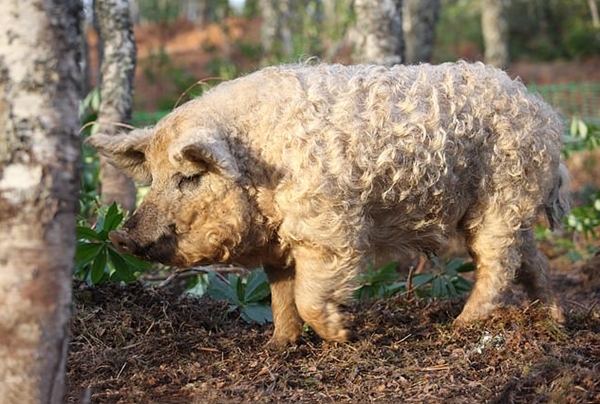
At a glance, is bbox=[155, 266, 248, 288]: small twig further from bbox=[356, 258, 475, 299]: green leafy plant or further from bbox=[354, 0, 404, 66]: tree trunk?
bbox=[354, 0, 404, 66]: tree trunk

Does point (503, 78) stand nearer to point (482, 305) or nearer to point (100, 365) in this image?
point (482, 305)

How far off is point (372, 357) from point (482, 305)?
36.2 inches

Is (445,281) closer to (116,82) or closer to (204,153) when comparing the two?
(204,153)

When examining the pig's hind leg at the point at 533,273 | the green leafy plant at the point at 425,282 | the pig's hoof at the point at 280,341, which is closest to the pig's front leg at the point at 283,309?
the pig's hoof at the point at 280,341

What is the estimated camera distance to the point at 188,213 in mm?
4203

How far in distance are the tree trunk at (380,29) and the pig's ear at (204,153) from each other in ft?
10.1

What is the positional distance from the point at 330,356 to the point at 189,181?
1111mm

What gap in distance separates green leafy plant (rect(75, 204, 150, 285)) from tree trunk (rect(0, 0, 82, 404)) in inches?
80.7

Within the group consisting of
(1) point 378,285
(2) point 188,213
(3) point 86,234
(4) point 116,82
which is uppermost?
(4) point 116,82

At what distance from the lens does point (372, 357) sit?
13.8 feet

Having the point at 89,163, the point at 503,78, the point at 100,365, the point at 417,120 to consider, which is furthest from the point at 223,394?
the point at 89,163

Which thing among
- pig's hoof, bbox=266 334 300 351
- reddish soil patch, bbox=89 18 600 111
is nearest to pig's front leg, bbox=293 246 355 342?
pig's hoof, bbox=266 334 300 351

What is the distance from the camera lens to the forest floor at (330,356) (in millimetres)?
3660

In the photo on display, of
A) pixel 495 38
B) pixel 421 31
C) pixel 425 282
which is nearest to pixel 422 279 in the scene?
pixel 425 282
